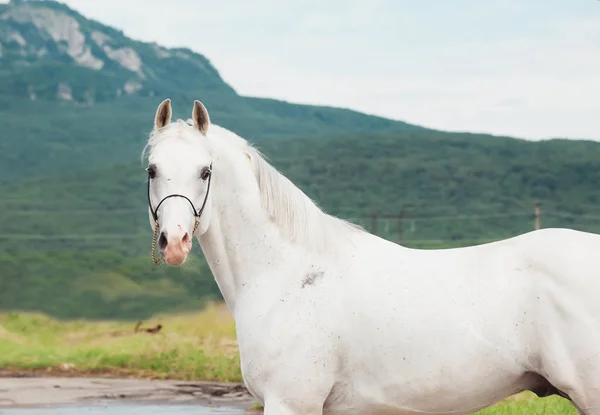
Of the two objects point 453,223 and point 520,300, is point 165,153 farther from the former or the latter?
point 453,223

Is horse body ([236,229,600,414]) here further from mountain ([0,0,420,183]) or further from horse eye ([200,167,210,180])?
mountain ([0,0,420,183])

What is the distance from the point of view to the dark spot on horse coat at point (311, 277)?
4.66m

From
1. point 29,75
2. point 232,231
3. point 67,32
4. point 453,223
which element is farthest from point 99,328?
point 67,32

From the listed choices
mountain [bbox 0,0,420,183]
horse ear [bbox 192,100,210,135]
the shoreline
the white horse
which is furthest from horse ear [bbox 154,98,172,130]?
mountain [bbox 0,0,420,183]

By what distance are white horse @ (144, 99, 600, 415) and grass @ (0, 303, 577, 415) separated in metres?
5.62

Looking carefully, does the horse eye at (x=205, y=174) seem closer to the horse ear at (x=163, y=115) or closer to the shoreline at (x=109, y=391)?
the horse ear at (x=163, y=115)

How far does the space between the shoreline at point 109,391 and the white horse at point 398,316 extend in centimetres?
554

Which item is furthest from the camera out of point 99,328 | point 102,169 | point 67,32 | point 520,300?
point 67,32

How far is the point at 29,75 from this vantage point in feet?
386

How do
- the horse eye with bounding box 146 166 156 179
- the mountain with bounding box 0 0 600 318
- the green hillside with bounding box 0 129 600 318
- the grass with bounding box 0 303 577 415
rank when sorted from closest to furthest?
1. the horse eye with bounding box 146 166 156 179
2. the grass with bounding box 0 303 577 415
3. the mountain with bounding box 0 0 600 318
4. the green hillside with bounding box 0 129 600 318

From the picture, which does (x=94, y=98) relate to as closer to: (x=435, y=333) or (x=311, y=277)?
(x=311, y=277)

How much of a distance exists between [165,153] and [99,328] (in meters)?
12.8

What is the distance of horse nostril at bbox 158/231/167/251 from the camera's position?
14.1ft

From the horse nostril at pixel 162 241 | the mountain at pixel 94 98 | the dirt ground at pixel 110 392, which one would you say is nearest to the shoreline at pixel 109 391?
the dirt ground at pixel 110 392
